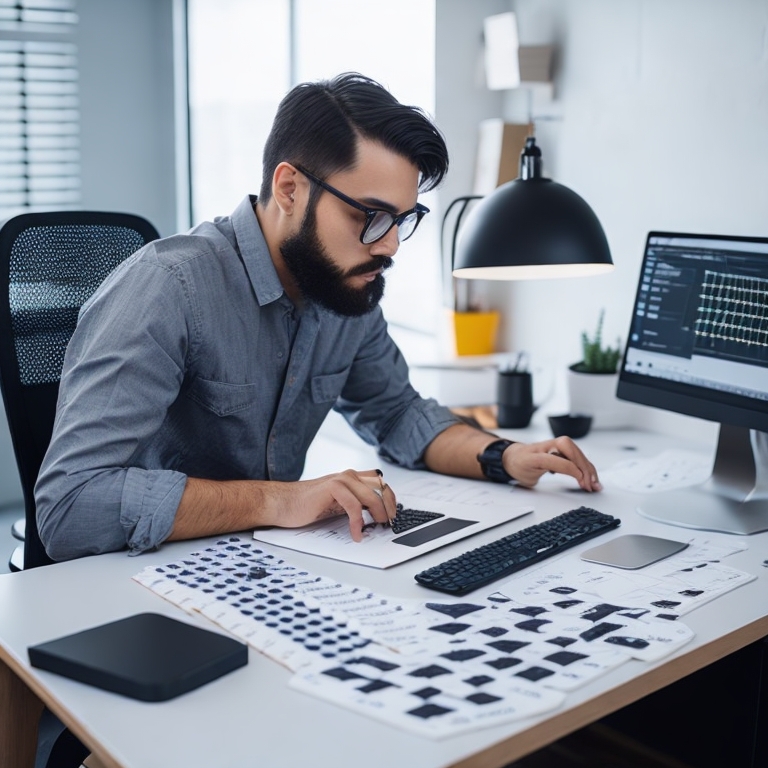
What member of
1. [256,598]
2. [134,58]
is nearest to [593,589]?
[256,598]

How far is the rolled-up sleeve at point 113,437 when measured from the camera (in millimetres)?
1364

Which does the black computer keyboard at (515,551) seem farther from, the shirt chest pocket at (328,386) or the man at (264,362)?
the shirt chest pocket at (328,386)

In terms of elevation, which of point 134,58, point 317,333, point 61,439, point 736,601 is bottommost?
point 736,601

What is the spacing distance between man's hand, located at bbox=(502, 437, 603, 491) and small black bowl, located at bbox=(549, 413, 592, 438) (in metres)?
0.41

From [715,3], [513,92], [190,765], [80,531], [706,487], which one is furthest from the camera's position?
[513,92]

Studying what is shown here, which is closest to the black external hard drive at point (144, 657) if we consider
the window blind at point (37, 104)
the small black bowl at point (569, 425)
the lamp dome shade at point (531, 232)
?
the lamp dome shade at point (531, 232)

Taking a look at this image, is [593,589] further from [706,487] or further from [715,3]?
[715,3]

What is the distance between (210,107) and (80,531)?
8.12 feet

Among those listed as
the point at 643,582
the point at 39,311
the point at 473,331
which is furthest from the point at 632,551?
the point at 473,331

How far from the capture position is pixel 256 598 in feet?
3.93

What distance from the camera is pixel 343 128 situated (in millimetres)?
1577

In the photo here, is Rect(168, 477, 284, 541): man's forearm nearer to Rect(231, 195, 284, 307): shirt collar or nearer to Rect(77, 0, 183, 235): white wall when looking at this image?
Rect(231, 195, 284, 307): shirt collar

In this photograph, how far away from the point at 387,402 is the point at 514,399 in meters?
0.40

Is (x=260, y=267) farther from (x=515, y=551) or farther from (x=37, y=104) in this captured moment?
(x=37, y=104)
